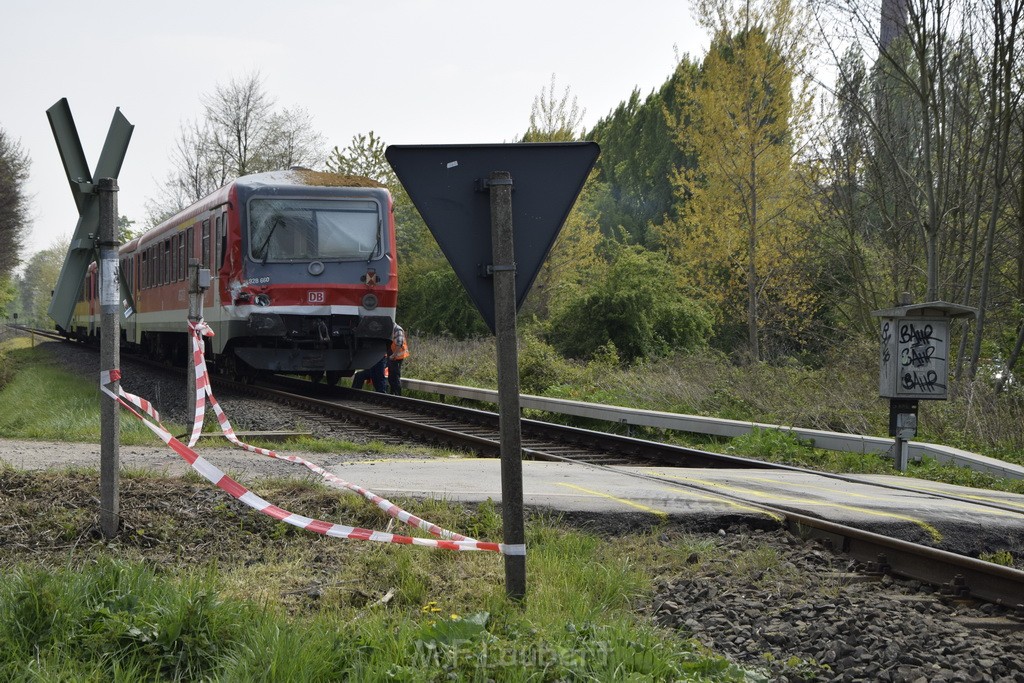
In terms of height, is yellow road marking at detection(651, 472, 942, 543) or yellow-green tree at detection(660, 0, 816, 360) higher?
yellow-green tree at detection(660, 0, 816, 360)

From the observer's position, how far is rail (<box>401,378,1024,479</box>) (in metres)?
9.99

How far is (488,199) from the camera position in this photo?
14.3 feet

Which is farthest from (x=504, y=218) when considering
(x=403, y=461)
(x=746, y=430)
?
(x=746, y=430)

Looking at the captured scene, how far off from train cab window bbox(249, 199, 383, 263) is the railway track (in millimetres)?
2360

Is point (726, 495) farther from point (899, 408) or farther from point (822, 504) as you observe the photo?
point (899, 408)

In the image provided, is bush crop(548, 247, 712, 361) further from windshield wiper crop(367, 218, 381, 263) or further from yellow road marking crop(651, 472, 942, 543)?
yellow road marking crop(651, 472, 942, 543)

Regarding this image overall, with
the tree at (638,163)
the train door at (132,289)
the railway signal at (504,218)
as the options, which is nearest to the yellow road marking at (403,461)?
the railway signal at (504,218)

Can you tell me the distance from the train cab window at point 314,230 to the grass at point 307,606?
421 inches

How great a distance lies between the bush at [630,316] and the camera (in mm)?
24172

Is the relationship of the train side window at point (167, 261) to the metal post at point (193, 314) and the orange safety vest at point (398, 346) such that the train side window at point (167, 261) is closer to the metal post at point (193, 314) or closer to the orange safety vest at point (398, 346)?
the orange safety vest at point (398, 346)

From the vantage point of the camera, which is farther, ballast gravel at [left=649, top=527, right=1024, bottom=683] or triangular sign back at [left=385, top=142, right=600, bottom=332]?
triangular sign back at [left=385, top=142, right=600, bottom=332]

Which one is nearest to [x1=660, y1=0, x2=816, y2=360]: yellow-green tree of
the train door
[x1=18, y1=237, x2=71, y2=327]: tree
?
the train door

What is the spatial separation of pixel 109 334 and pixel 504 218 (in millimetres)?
2494

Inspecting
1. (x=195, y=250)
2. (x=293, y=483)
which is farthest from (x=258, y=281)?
(x=293, y=483)
